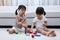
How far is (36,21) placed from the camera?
203 cm

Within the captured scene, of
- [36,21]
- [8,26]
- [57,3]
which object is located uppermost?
[57,3]

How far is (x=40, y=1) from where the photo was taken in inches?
132

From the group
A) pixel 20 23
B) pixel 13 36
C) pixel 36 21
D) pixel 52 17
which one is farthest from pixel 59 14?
pixel 13 36

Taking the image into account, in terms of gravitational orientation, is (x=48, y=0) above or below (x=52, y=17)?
above

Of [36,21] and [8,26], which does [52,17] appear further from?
[8,26]

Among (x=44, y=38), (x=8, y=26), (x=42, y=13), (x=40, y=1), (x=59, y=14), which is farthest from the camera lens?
(x=40, y=1)

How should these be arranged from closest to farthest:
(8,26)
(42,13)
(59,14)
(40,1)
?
1. (42,13)
2. (59,14)
3. (8,26)
4. (40,1)

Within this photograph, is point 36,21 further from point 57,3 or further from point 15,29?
point 57,3

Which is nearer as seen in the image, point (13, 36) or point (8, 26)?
point (13, 36)

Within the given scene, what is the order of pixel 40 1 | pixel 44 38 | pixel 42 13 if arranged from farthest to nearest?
pixel 40 1 < pixel 42 13 < pixel 44 38

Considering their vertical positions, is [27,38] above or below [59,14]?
below

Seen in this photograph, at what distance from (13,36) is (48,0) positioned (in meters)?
1.73

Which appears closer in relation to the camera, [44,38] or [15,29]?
[44,38]

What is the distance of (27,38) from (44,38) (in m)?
0.20
